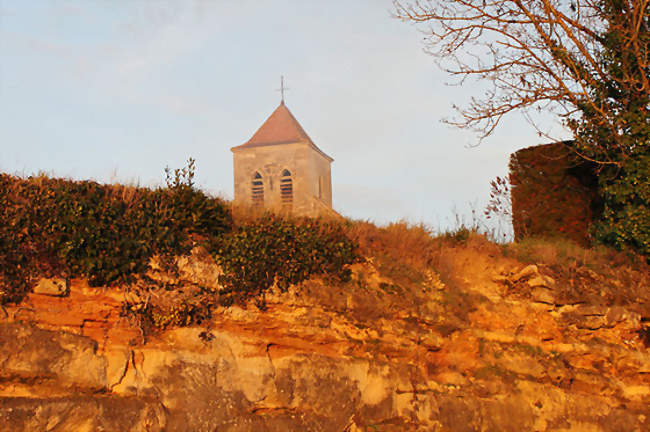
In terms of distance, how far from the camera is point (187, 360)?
714cm

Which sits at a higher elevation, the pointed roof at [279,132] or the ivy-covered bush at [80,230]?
the pointed roof at [279,132]

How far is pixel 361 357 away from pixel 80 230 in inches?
167

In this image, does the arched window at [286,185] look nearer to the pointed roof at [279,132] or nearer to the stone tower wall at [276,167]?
the stone tower wall at [276,167]

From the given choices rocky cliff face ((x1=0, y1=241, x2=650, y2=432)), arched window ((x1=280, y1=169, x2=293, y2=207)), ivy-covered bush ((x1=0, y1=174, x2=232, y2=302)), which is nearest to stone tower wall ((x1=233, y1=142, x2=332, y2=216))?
arched window ((x1=280, y1=169, x2=293, y2=207))

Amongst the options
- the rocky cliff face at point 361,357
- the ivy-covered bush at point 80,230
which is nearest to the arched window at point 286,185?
the rocky cliff face at point 361,357

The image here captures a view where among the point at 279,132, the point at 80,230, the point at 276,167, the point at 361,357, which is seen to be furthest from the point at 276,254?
the point at 279,132

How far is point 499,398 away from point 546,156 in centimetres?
692

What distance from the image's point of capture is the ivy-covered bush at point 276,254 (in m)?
7.85

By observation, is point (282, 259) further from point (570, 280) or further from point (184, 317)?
point (570, 280)

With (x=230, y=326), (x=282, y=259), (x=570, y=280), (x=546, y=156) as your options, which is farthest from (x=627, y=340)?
(x=230, y=326)

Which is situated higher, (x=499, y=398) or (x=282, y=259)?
(x=282, y=259)

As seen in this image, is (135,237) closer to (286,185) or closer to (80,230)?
(80,230)

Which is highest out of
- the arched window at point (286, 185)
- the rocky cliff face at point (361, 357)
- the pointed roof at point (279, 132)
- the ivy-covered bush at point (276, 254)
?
the pointed roof at point (279, 132)

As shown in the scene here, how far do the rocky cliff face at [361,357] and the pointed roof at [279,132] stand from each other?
35.5 m
